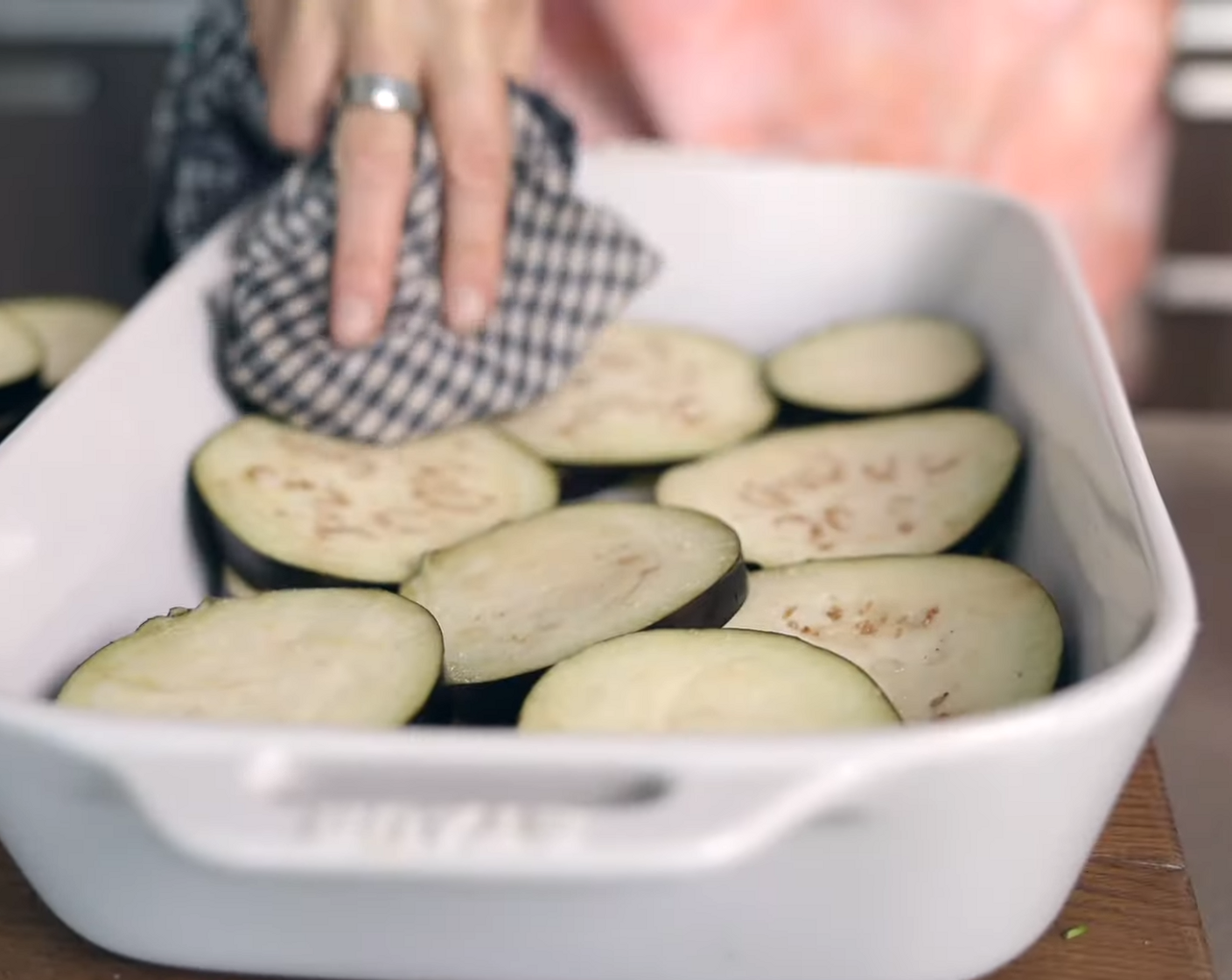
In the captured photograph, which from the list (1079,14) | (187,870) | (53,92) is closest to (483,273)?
(187,870)

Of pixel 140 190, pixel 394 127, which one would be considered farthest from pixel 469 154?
pixel 140 190

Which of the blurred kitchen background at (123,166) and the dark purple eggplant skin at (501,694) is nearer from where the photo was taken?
the dark purple eggplant skin at (501,694)

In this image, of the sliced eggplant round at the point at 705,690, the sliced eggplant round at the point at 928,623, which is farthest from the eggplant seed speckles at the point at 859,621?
the sliced eggplant round at the point at 705,690

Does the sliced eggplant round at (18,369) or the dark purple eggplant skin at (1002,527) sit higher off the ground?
the dark purple eggplant skin at (1002,527)

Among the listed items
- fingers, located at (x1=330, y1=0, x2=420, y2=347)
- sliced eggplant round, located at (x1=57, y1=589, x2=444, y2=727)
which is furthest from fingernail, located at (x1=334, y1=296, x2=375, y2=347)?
sliced eggplant round, located at (x1=57, y1=589, x2=444, y2=727)

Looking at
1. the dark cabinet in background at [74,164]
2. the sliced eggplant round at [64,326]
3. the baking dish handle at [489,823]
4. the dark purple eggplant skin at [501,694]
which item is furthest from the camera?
the dark cabinet in background at [74,164]

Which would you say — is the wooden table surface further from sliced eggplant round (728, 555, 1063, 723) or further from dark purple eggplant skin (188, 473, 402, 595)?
dark purple eggplant skin (188, 473, 402, 595)

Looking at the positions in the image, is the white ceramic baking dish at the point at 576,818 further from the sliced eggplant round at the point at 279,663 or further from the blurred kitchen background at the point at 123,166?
the blurred kitchen background at the point at 123,166
